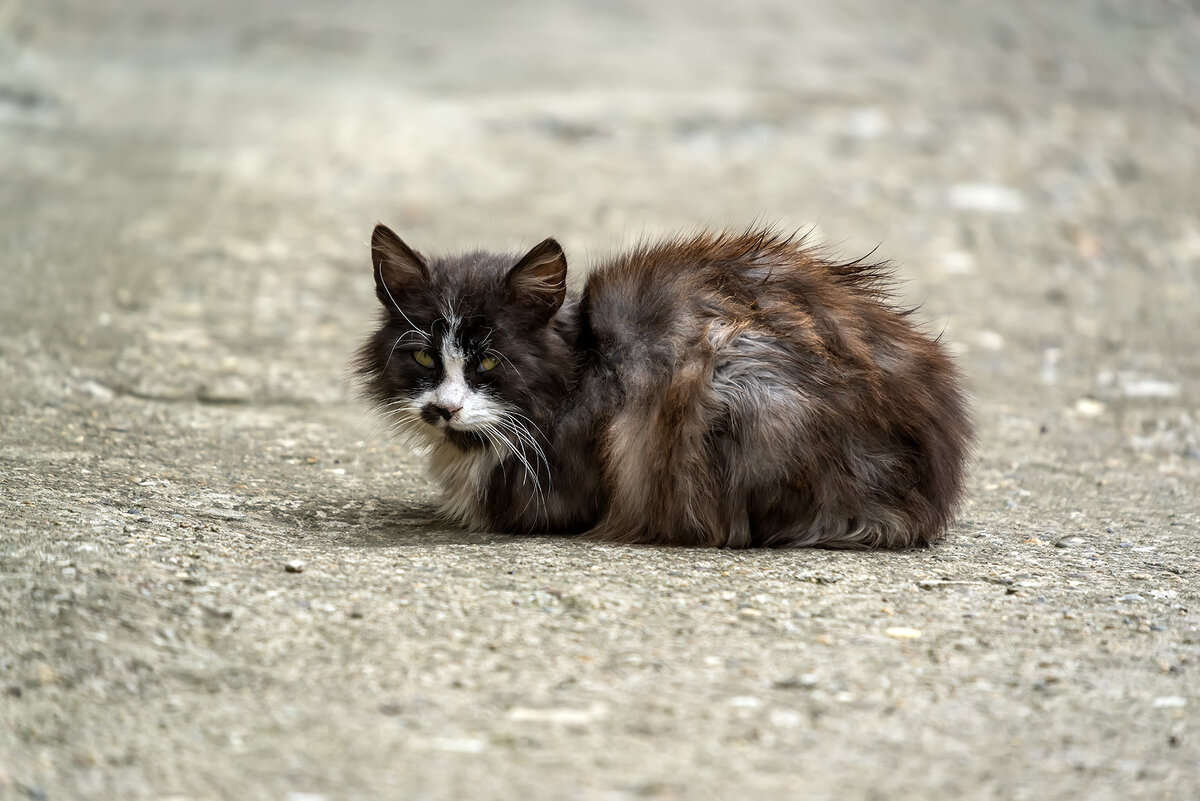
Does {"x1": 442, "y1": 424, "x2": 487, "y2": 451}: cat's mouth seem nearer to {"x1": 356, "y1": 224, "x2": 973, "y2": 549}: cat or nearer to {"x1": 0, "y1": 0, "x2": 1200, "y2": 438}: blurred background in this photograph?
{"x1": 356, "y1": 224, "x2": 973, "y2": 549}: cat

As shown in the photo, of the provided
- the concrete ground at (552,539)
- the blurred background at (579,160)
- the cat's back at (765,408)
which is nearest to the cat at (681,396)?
the cat's back at (765,408)

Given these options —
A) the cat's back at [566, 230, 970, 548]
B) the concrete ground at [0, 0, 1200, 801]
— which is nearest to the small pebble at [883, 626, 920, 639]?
the concrete ground at [0, 0, 1200, 801]

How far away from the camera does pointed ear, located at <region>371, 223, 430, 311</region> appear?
4453 millimetres

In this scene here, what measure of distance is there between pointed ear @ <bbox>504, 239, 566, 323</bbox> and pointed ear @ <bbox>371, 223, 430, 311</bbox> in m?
0.33

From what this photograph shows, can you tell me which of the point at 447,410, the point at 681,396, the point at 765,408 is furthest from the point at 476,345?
the point at 765,408

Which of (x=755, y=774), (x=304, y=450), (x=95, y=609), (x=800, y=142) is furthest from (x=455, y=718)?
(x=800, y=142)

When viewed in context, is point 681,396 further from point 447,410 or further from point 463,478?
point 463,478

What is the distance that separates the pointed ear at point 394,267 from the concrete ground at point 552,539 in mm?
890

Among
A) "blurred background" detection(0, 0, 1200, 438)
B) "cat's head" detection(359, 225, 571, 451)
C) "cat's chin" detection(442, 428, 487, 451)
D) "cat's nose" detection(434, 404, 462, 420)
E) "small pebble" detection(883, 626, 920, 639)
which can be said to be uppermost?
"blurred background" detection(0, 0, 1200, 438)

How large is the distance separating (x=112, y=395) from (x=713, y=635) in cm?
395

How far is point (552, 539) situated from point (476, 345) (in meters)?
0.74

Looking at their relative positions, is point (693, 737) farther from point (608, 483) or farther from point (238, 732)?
point (608, 483)

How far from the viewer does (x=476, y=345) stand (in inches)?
174

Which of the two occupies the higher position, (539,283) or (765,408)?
(539,283)
